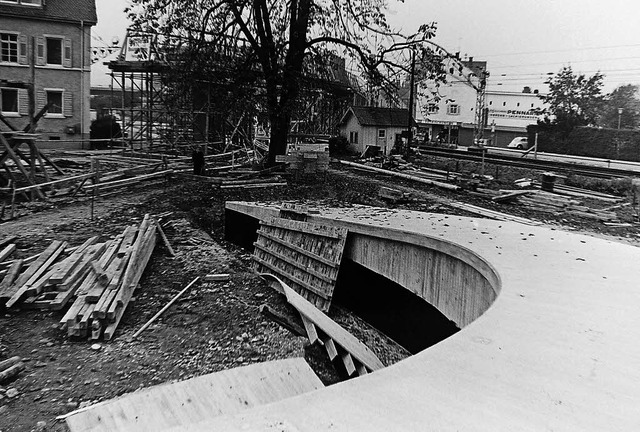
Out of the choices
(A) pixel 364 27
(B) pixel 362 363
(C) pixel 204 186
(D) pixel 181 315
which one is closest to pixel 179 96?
(C) pixel 204 186

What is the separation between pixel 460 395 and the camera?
351 cm

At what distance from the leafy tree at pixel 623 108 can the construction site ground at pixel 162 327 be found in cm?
4375

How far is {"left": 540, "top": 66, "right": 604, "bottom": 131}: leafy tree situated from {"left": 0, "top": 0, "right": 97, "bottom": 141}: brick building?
38.0m

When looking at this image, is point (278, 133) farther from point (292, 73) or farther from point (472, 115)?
point (472, 115)

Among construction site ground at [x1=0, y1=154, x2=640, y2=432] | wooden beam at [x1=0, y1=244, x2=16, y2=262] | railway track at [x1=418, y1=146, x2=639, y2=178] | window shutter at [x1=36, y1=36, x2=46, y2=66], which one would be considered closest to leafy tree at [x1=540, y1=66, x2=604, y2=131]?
railway track at [x1=418, y1=146, x2=639, y2=178]

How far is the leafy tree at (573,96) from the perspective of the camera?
48125 mm

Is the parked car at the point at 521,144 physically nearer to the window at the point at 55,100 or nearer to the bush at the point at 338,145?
the bush at the point at 338,145

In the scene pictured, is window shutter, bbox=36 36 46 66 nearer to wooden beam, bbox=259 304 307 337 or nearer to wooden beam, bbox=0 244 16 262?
wooden beam, bbox=0 244 16 262

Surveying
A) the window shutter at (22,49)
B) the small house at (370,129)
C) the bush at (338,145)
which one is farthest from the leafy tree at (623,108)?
the window shutter at (22,49)

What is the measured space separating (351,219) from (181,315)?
3903mm

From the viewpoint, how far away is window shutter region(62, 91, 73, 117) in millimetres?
37781

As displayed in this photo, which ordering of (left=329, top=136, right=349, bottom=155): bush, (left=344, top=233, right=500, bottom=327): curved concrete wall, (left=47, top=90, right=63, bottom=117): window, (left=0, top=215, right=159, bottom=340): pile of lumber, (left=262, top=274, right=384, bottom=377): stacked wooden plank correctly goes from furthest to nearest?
(left=47, top=90, right=63, bottom=117): window
(left=329, top=136, right=349, bottom=155): bush
(left=0, top=215, right=159, bottom=340): pile of lumber
(left=262, top=274, right=384, bottom=377): stacked wooden plank
(left=344, top=233, right=500, bottom=327): curved concrete wall

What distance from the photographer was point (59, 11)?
37.5 metres

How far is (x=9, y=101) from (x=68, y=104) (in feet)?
12.2
